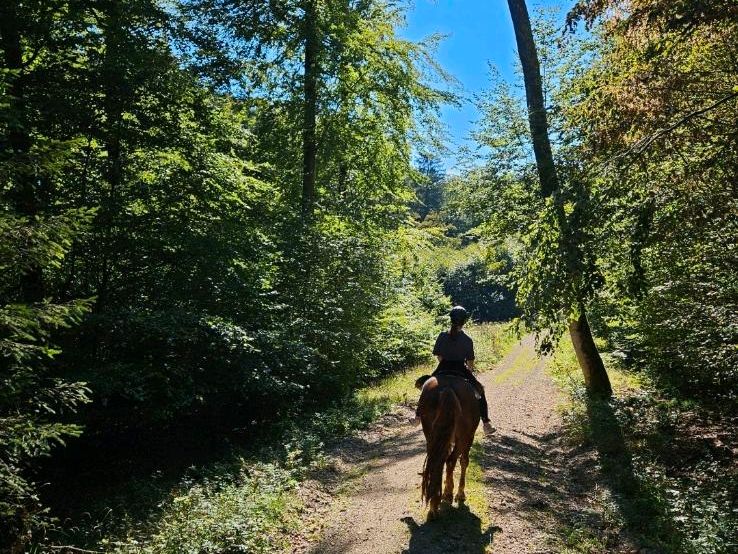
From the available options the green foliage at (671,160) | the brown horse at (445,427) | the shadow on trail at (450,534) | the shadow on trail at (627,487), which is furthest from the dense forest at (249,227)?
the shadow on trail at (450,534)

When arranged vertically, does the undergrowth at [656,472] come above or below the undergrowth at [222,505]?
below

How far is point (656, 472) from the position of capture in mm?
8266

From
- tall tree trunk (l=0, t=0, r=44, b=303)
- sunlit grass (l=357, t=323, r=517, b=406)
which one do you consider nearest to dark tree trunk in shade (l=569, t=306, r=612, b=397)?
sunlit grass (l=357, t=323, r=517, b=406)

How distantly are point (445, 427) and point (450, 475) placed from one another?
3.09ft

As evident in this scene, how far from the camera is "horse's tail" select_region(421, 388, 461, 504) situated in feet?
22.3

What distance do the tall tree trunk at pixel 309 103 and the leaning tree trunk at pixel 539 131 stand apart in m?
7.26

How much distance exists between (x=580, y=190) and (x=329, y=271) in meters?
9.53

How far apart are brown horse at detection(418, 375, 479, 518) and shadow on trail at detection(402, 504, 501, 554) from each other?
7.1 inches

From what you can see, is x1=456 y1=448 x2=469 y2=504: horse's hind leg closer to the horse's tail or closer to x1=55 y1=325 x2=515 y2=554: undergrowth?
x1=55 y1=325 x2=515 y2=554: undergrowth

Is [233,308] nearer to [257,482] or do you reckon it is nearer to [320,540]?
[257,482]

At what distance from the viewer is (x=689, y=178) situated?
7.72 meters

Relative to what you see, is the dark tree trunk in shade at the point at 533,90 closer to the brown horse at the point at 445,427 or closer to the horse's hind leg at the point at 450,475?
the brown horse at the point at 445,427

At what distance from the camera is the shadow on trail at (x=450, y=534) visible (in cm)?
639

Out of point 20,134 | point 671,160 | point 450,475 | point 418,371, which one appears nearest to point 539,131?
point 671,160
